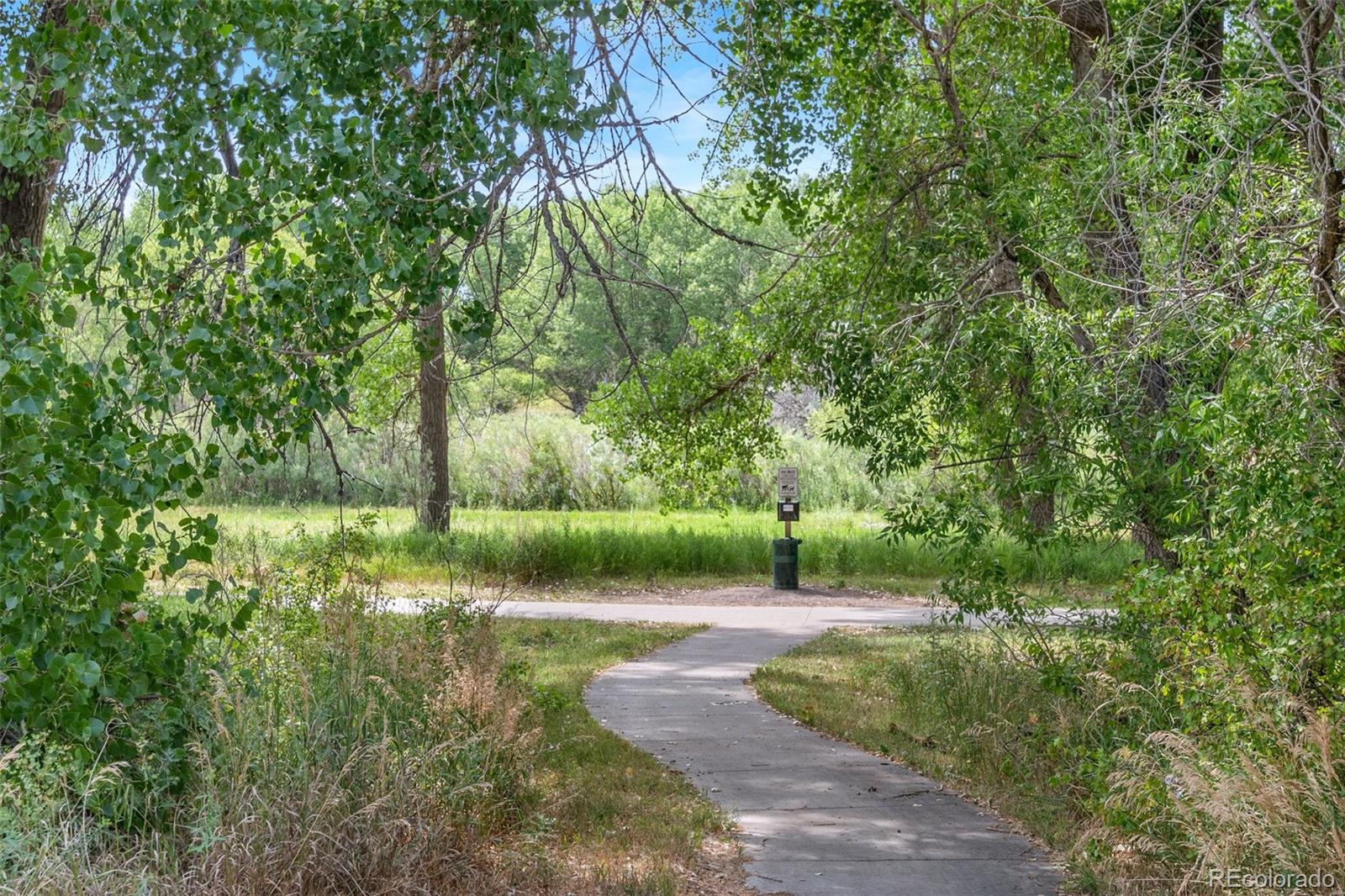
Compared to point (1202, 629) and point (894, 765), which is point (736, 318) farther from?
point (1202, 629)

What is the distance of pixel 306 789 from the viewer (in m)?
5.03

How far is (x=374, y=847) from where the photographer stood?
199 inches

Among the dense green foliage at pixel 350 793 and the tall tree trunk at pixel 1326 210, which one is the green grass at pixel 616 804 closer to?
the dense green foliage at pixel 350 793

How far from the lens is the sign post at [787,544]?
66.0ft

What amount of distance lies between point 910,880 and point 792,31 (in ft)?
19.7

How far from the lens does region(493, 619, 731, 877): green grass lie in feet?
19.7

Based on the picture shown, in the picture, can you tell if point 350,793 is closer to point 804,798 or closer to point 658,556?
point 804,798

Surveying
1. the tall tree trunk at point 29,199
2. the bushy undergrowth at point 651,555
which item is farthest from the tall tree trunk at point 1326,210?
the bushy undergrowth at point 651,555

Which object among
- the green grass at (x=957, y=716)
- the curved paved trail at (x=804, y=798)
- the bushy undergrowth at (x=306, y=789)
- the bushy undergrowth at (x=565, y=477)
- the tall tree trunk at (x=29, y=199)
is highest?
the tall tree trunk at (x=29, y=199)

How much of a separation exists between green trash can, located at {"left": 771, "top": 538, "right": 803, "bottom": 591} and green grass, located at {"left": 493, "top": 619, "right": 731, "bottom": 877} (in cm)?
919

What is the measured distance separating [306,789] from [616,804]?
2.38m

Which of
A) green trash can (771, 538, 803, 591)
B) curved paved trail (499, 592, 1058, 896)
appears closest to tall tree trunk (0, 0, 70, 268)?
curved paved trail (499, 592, 1058, 896)

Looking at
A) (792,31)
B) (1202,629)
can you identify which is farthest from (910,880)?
(792,31)

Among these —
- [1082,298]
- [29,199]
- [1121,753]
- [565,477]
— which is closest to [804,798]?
[1121,753]
